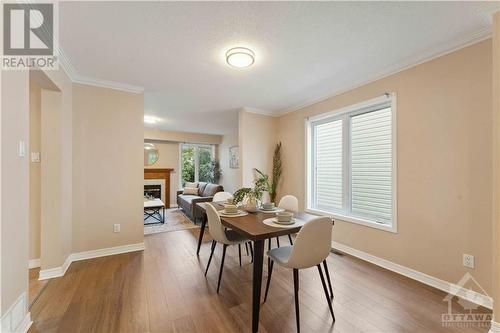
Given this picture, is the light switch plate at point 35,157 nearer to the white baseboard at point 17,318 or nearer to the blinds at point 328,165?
the white baseboard at point 17,318

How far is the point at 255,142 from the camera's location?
4.33 metres

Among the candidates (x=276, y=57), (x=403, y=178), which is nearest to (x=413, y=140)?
(x=403, y=178)

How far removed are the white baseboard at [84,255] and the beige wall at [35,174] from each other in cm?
38

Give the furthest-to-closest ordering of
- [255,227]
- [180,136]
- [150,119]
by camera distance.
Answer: [180,136] < [150,119] < [255,227]

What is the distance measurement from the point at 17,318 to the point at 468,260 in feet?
12.2

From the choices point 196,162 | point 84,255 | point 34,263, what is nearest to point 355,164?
point 84,255

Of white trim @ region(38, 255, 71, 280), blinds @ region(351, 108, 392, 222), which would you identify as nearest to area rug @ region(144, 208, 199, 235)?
white trim @ region(38, 255, 71, 280)

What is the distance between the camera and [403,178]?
2539mm

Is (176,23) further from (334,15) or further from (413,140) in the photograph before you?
(413,140)

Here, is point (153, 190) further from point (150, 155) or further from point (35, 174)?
point (35, 174)

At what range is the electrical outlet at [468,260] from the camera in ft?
6.53

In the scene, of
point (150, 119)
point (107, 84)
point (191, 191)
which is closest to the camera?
point (107, 84)

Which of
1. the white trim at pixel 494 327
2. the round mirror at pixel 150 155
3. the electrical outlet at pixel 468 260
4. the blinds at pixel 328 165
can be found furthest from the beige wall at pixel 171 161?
the white trim at pixel 494 327

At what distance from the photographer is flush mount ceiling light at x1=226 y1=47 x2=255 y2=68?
7.18 feet
